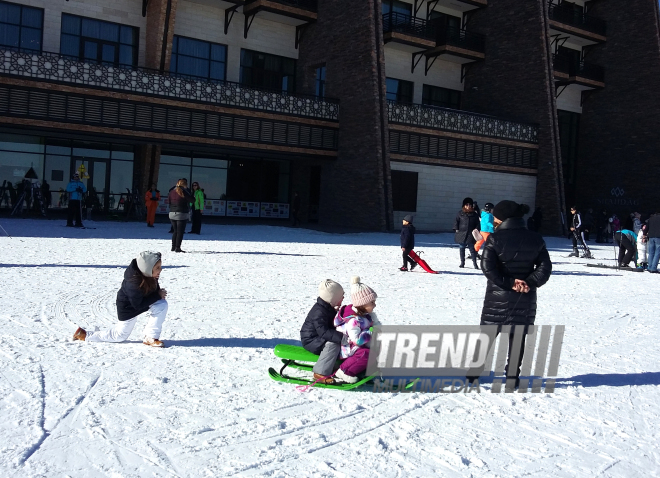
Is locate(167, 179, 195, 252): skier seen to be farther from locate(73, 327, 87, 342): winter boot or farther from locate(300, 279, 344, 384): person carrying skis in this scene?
locate(300, 279, 344, 384): person carrying skis

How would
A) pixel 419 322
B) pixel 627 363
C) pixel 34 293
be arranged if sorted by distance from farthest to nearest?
pixel 34 293
pixel 419 322
pixel 627 363

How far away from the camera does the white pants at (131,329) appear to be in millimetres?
5895

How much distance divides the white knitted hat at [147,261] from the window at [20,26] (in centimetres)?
2183

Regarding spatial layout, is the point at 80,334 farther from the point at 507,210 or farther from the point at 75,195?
the point at 75,195

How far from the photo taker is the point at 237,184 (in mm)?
30656

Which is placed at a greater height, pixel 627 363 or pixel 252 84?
pixel 252 84

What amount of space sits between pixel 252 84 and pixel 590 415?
88.7 feet

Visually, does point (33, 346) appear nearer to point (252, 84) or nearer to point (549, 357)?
point (549, 357)

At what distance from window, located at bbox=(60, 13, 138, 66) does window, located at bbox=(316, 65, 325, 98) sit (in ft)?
27.5

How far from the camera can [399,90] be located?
1318 inches

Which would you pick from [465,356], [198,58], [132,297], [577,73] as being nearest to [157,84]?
[198,58]

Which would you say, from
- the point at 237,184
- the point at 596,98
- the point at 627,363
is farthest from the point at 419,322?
the point at 596,98

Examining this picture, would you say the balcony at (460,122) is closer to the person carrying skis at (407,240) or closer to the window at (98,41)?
the window at (98,41)

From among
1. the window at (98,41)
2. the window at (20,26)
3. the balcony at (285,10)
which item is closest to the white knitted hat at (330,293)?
the window at (98,41)
